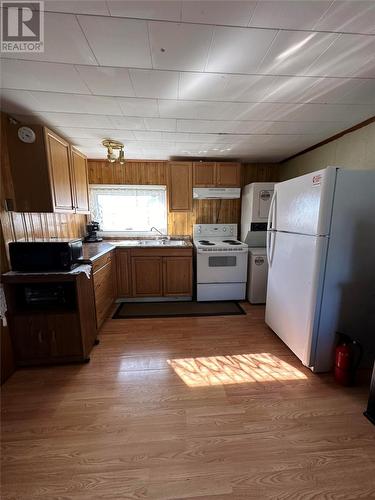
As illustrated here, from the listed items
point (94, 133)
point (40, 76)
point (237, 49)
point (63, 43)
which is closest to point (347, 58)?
point (237, 49)

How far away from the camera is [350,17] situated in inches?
38.9

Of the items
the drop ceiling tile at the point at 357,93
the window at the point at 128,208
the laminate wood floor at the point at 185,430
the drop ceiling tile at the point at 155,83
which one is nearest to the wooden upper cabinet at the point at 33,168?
the drop ceiling tile at the point at 155,83

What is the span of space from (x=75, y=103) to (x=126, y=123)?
1.63ft

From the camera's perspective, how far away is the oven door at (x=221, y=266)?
3129 millimetres

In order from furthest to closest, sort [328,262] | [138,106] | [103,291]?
[103,291] < [138,106] < [328,262]

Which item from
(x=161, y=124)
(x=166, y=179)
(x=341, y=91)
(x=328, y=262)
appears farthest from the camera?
(x=166, y=179)

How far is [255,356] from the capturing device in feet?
6.76

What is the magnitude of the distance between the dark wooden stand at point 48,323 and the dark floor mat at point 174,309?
0.90 m

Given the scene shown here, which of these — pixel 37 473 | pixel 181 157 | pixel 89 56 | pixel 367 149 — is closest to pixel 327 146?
pixel 367 149

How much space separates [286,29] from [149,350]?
8.37 ft

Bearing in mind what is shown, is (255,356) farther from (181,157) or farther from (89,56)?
(181,157)

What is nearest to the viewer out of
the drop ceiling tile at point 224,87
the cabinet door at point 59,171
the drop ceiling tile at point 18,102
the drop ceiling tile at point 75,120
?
the drop ceiling tile at point 224,87

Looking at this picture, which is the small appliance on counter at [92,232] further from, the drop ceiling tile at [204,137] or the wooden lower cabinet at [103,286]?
the drop ceiling tile at [204,137]

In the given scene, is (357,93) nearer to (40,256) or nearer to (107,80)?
(107,80)
